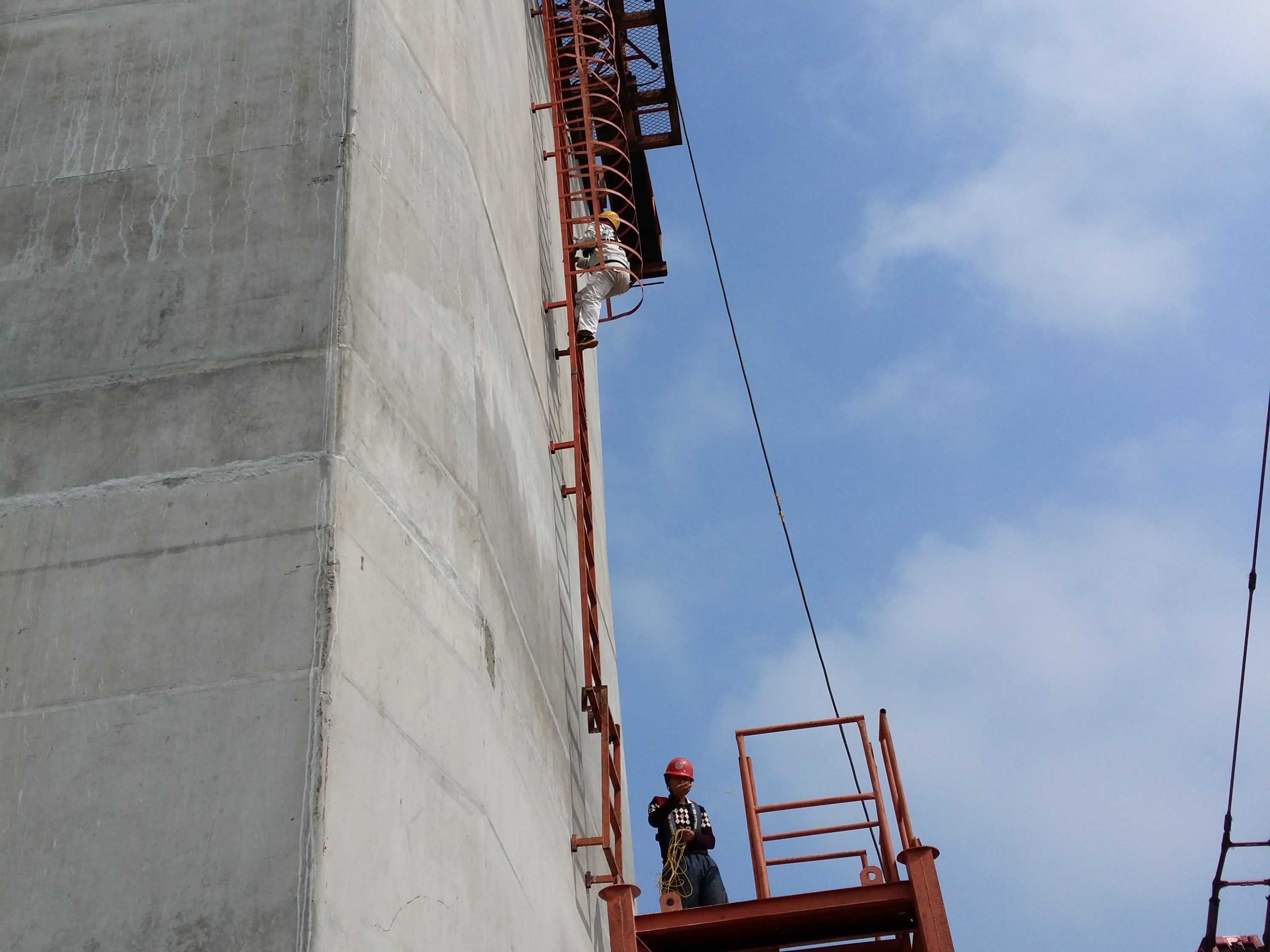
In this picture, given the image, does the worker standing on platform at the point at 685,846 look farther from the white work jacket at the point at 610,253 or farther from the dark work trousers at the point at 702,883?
the white work jacket at the point at 610,253

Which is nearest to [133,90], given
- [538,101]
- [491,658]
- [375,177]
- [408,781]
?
[375,177]

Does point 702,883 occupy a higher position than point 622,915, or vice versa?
point 702,883

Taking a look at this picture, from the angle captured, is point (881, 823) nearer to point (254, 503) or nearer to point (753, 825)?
point (753, 825)

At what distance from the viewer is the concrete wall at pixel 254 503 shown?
430 centimetres

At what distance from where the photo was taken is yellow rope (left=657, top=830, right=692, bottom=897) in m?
10.4

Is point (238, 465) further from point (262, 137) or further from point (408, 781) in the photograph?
point (262, 137)

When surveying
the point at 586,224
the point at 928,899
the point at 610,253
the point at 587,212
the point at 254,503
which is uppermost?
the point at 587,212

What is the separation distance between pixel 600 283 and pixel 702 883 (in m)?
5.45

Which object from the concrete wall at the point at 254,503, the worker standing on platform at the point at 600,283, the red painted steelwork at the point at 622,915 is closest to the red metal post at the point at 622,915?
the red painted steelwork at the point at 622,915

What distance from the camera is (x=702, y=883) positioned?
34.4 ft

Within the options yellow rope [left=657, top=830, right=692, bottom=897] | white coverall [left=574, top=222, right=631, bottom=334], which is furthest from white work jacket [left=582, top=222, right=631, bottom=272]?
yellow rope [left=657, top=830, right=692, bottom=897]

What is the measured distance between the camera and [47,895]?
4199mm

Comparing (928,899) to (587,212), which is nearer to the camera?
(928,899)

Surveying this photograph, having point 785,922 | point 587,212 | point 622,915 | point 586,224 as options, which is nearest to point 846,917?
point 785,922
